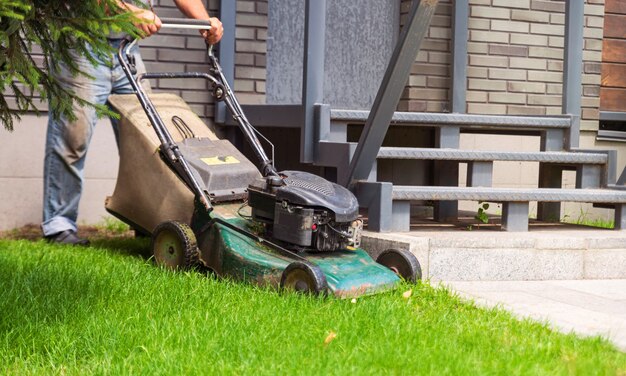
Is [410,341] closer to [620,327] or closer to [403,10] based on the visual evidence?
[620,327]

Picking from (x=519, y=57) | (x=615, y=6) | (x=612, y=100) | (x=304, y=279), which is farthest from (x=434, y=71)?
(x=304, y=279)

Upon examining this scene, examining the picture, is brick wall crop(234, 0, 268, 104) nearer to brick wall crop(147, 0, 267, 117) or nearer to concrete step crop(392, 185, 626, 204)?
brick wall crop(147, 0, 267, 117)

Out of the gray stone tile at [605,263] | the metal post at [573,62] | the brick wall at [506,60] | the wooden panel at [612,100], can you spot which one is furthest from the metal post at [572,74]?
the wooden panel at [612,100]

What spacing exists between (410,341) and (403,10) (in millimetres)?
4785

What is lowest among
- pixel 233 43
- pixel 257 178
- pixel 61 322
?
pixel 61 322

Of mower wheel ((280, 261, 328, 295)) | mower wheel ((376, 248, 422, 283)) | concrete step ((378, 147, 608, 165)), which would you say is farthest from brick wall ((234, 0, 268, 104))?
mower wheel ((280, 261, 328, 295))

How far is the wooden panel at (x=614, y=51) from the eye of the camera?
8.80m

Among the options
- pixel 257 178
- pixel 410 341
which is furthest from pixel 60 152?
pixel 410 341

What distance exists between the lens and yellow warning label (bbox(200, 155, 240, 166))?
520 cm

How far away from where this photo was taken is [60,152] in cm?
586

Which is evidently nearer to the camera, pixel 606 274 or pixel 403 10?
pixel 606 274

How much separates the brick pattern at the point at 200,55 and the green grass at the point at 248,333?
8.38 feet

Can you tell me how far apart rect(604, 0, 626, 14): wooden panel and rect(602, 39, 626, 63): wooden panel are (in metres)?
0.25

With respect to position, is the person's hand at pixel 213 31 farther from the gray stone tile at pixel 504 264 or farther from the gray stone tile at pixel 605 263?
the gray stone tile at pixel 605 263
